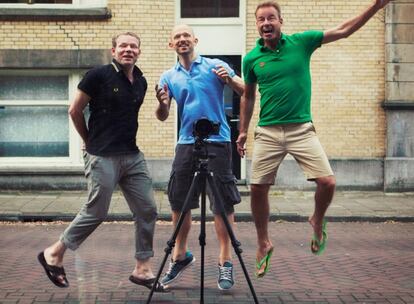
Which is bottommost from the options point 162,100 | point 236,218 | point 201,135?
point 236,218

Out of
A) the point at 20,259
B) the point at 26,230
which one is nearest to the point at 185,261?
the point at 20,259

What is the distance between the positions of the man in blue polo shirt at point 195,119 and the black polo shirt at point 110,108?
1.16 ft

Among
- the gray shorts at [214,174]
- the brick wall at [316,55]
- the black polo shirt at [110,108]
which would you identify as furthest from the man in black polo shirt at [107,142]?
the brick wall at [316,55]

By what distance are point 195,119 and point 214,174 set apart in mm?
506

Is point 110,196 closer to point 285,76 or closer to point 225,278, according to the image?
point 225,278

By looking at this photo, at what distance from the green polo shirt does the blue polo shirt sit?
39cm

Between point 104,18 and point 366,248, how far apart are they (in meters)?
7.69

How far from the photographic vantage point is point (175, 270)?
6.81 metres

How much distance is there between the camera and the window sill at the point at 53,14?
14.6 metres

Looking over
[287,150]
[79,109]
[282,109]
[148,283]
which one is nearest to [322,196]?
[287,150]

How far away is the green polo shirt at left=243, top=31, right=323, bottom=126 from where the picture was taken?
625cm

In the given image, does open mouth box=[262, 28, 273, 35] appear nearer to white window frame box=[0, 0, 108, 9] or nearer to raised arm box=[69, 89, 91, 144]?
raised arm box=[69, 89, 91, 144]

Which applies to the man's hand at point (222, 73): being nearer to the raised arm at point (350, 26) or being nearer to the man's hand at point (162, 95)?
the man's hand at point (162, 95)

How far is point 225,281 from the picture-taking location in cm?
658
